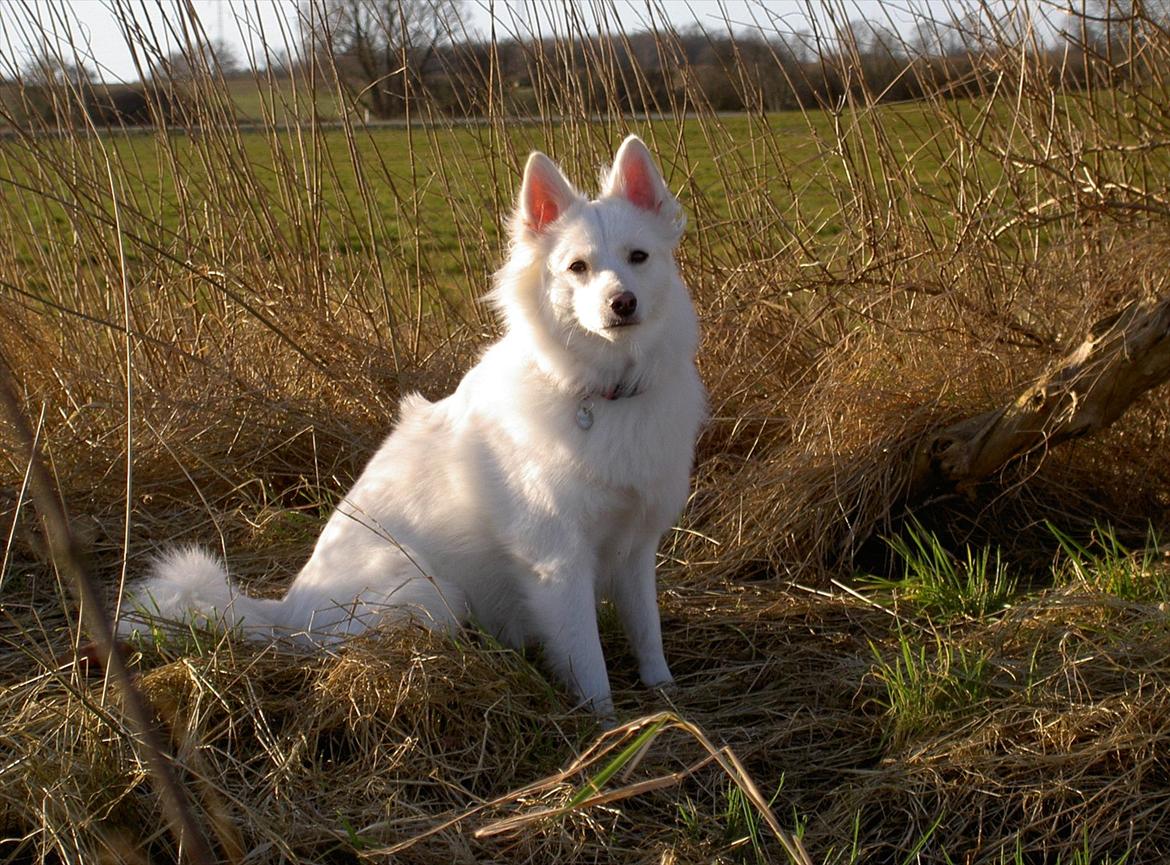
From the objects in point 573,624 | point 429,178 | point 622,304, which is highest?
point 622,304

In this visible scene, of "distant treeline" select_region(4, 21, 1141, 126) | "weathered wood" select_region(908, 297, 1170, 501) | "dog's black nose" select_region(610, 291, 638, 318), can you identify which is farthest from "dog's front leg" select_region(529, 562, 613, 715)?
"distant treeline" select_region(4, 21, 1141, 126)

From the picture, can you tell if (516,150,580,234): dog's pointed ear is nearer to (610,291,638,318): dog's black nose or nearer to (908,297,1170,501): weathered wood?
(610,291,638,318): dog's black nose

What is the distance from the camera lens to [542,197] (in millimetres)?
3137

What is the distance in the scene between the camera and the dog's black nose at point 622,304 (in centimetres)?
284

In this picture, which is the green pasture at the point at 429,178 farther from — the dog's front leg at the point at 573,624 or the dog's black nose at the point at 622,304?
the dog's front leg at the point at 573,624

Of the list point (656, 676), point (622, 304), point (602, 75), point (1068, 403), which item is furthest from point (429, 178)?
point (1068, 403)

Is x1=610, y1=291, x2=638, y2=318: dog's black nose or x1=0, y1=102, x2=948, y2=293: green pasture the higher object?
x1=610, y1=291, x2=638, y2=318: dog's black nose

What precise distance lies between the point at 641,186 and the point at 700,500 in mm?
1362

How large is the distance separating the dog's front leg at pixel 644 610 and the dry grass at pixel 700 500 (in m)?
0.09

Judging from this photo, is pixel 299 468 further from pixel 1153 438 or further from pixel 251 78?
pixel 1153 438

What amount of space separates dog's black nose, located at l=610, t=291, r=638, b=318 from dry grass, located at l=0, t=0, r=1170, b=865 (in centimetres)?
91

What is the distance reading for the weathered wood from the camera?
3404 mm

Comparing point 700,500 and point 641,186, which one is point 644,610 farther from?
point 641,186

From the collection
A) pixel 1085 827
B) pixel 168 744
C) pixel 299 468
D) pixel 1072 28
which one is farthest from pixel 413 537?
pixel 1072 28
